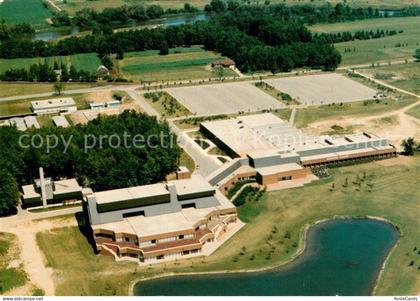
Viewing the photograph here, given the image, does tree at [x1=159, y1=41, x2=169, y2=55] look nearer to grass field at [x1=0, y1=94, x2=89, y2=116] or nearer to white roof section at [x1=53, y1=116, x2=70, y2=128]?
grass field at [x1=0, y1=94, x2=89, y2=116]

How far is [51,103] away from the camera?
276 ft

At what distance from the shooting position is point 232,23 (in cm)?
13225

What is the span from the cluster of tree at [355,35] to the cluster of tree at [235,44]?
7647 mm

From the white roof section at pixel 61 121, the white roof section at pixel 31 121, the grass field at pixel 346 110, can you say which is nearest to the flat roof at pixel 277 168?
the grass field at pixel 346 110

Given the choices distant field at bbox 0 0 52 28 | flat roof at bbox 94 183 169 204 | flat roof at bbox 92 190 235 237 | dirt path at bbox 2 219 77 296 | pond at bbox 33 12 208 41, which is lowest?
dirt path at bbox 2 219 77 296

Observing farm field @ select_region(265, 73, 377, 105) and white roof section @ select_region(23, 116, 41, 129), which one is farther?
farm field @ select_region(265, 73, 377, 105)

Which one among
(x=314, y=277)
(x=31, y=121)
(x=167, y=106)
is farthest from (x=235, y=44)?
(x=314, y=277)

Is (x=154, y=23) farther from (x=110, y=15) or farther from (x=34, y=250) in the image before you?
(x=34, y=250)

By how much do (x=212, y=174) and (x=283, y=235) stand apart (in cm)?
1161

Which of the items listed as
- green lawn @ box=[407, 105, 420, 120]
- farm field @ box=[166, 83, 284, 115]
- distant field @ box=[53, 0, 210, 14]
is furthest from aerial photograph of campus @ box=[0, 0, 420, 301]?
distant field @ box=[53, 0, 210, 14]

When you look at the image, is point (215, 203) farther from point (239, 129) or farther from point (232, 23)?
point (232, 23)

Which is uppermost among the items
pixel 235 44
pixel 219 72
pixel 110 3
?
pixel 110 3

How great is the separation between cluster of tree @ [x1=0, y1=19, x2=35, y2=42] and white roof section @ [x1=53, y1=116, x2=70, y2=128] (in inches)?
2074

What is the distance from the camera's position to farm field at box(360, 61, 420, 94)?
3750 inches
